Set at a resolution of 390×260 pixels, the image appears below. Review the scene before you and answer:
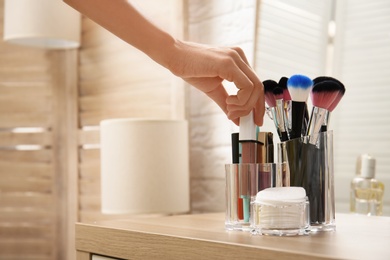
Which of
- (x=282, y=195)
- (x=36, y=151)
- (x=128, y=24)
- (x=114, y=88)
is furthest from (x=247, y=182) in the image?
(x=36, y=151)

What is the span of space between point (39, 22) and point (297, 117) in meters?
1.50

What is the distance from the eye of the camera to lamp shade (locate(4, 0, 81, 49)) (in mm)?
2254

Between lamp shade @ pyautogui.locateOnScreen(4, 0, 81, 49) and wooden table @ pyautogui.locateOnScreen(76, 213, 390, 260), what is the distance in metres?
1.29

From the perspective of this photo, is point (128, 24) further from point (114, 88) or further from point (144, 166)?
point (114, 88)

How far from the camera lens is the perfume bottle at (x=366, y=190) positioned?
128 centimetres

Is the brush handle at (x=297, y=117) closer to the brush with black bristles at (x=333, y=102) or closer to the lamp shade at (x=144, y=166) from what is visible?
the brush with black bristles at (x=333, y=102)

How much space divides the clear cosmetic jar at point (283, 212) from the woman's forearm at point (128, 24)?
1.08ft

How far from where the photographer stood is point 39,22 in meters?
2.25

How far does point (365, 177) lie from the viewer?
1.29m

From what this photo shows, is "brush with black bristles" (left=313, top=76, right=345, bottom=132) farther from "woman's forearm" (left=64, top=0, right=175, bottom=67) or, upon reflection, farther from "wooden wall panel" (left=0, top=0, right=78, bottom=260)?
"wooden wall panel" (left=0, top=0, right=78, bottom=260)

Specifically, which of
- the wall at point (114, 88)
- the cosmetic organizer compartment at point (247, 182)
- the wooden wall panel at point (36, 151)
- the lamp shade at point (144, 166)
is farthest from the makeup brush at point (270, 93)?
the wooden wall panel at point (36, 151)

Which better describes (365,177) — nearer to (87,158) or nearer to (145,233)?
(145,233)

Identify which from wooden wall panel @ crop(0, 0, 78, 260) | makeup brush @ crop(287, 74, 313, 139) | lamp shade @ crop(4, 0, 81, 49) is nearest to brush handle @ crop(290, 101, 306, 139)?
makeup brush @ crop(287, 74, 313, 139)

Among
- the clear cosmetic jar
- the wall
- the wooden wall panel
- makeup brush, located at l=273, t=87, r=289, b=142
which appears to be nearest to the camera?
the clear cosmetic jar
